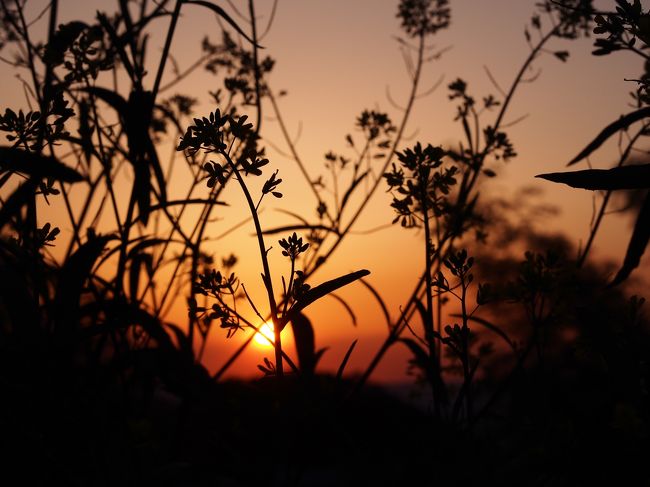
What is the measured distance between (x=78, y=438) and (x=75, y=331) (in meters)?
0.31

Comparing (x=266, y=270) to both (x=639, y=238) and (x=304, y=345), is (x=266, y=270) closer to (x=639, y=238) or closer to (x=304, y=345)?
(x=639, y=238)

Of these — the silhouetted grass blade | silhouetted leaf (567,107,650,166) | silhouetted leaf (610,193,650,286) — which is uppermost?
silhouetted leaf (567,107,650,166)

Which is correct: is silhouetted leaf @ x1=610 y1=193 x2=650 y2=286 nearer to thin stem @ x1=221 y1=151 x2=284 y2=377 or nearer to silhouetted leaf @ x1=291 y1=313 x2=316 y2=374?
thin stem @ x1=221 y1=151 x2=284 y2=377

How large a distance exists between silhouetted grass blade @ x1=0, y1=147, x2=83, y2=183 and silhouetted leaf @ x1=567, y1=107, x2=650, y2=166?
52.9 inches

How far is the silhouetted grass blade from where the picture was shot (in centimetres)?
151

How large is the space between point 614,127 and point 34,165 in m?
1.46

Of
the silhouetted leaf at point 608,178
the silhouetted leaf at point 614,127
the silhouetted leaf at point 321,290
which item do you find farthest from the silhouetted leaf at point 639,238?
the silhouetted leaf at point 321,290

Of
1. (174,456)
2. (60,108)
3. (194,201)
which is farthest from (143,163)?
(174,456)

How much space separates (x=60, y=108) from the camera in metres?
1.47

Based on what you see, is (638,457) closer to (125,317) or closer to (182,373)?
(182,373)

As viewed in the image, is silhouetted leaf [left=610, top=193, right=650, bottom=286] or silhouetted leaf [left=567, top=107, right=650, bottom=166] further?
silhouetted leaf [left=567, top=107, right=650, bottom=166]

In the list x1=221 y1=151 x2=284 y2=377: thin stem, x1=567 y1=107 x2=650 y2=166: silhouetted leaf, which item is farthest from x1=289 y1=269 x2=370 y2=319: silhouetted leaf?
x1=567 y1=107 x2=650 y2=166: silhouetted leaf

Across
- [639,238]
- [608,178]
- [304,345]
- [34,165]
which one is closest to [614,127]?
[639,238]

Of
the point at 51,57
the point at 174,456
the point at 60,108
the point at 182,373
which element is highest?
the point at 51,57
